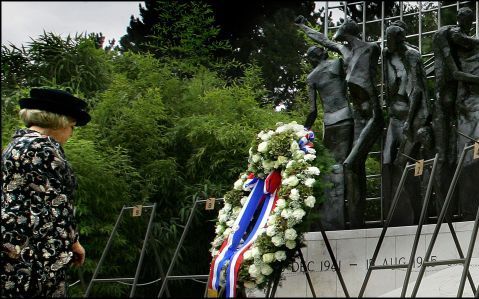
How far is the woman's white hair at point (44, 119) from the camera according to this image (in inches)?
171

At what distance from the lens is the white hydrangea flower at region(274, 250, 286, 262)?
21.3ft

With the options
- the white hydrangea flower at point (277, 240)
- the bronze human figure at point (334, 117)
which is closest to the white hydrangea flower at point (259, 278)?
the white hydrangea flower at point (277, 240)

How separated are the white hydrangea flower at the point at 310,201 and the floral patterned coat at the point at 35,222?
2539mm

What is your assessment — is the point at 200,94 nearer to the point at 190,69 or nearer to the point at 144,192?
the point at 190,69

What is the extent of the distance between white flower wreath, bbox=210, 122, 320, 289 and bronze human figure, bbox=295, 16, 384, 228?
371 centimetres

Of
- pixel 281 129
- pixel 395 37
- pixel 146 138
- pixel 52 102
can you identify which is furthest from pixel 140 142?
pixel 52 102

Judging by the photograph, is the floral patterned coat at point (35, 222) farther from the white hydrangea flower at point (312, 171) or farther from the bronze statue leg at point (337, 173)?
the bronze statue leg at point (337, 173)

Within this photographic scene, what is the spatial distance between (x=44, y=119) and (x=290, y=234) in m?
2.55

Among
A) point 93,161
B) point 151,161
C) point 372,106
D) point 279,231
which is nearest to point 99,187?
point 93,161

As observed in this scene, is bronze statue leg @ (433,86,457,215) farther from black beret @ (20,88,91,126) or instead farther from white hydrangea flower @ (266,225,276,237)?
black beret @ (20,88,91,126)

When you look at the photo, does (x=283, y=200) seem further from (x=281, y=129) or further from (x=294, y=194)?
(x=281, y=129)

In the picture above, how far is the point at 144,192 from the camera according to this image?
14.0 meters

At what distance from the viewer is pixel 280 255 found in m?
6.52

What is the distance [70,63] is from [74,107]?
39.7ft
